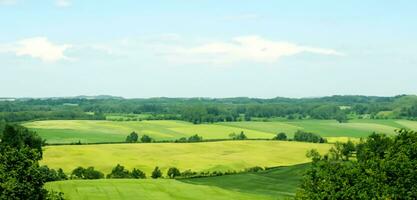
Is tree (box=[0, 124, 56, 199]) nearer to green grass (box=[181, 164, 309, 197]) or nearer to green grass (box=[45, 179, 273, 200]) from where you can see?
green grass (box=[45, 179, 273, 200])

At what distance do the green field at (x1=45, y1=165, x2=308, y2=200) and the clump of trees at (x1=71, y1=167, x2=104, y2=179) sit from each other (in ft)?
53.1

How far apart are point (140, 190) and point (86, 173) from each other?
2807 centimetres

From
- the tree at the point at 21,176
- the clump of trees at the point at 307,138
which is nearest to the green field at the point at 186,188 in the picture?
the tree at the point at 21,176

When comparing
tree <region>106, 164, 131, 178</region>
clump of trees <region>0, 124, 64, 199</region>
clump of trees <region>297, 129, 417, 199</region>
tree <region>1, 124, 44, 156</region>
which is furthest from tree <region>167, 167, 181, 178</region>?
clump of trees <region>0, 124, 64, 199</region>

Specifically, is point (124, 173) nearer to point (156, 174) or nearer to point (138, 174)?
point (138, 174)

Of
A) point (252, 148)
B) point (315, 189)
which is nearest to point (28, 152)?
point (315, 189)

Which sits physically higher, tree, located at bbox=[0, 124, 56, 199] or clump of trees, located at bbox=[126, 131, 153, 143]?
tree, located at bbox=[0, 124, 56, 199]

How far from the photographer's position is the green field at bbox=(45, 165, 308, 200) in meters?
80.6

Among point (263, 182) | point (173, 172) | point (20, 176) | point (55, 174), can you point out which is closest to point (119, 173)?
point (173, 172)

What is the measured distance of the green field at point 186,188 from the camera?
265ft

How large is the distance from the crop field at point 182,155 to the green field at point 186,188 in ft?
59.8

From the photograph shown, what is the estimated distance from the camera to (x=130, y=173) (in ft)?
366

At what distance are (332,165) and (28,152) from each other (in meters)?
28.1

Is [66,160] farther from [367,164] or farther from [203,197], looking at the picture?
[367,164]
